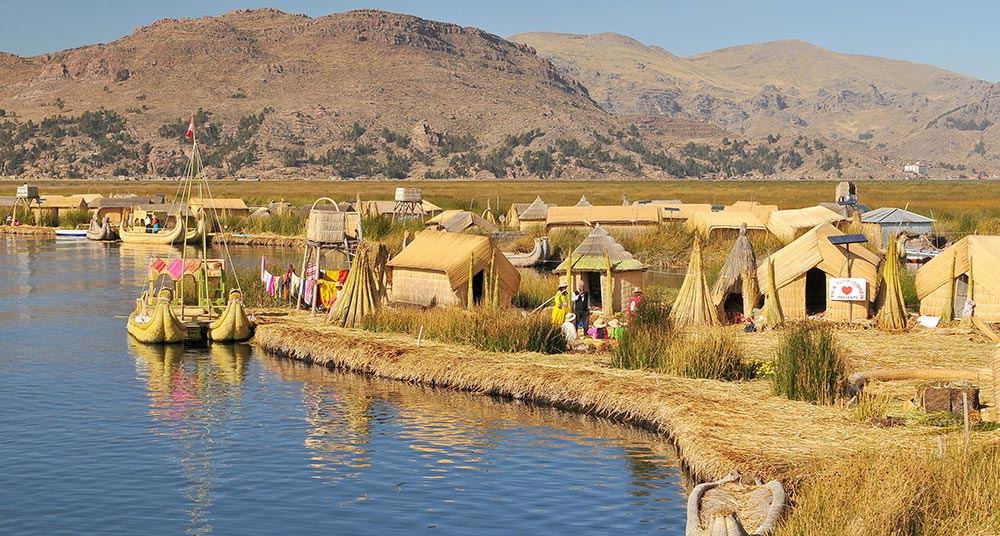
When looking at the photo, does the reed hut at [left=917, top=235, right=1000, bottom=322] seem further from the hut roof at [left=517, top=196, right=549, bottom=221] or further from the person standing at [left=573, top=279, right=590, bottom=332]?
the hut roof at [left=517, top=196, right=549, bottom=221]

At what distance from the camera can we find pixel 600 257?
28375 mm

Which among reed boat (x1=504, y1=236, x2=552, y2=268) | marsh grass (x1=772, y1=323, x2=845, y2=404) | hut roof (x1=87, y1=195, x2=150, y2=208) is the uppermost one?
hut roof (x1=87, y1=195, x2=150, y2=208)

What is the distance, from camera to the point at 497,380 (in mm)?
20266

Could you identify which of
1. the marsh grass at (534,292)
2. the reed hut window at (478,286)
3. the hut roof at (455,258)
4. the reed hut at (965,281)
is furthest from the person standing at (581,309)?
the reed hut at (965,281)

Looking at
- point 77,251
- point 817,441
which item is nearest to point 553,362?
point 817,441

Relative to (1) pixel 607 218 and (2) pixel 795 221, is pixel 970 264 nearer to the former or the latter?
(2) pixel 795 221

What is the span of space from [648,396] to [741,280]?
8855 millimetres

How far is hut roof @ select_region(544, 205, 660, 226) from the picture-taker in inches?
2076

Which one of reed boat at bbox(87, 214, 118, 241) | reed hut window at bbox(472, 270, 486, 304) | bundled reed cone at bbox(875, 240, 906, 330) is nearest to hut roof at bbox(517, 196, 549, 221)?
reed boat at bbox(87, 214, 118, 241)

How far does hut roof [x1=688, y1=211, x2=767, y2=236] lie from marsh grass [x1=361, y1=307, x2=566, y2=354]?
2423cm

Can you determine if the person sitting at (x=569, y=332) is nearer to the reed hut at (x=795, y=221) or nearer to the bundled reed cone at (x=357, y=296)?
the bundled reed cone at (x=357, y=296)

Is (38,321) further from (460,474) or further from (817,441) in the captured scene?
(817,441)

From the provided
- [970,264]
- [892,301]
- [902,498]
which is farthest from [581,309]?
[902,498]

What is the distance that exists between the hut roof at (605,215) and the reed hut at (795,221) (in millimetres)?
7405
